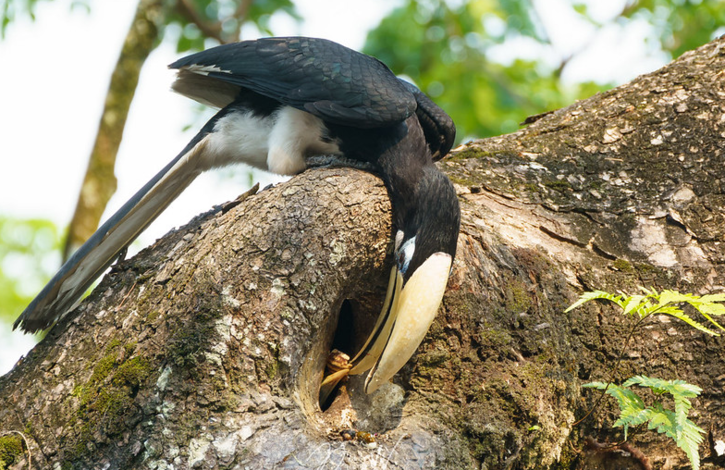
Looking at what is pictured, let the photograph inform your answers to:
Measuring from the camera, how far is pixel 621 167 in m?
3.25

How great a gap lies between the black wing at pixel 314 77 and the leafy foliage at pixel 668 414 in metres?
1.59

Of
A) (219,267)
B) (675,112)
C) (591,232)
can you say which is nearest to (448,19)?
(675,112)

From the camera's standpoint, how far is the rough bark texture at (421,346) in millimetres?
2137

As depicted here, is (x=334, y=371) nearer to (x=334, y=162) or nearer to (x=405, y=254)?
(x=405, y=254)

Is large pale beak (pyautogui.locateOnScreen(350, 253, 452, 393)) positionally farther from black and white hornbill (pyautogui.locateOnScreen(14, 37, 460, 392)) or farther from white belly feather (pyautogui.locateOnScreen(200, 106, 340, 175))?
white belly feather (pyautogui.locateOnScreen(200, 106, 340, 175))

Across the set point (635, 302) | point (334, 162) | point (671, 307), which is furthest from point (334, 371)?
point (671, 307)

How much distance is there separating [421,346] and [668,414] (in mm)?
933

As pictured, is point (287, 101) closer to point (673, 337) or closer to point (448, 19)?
point (673, 337)

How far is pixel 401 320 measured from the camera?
2420mm

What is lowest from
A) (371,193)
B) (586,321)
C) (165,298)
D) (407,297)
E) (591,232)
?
(165,298)

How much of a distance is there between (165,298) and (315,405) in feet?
2.34

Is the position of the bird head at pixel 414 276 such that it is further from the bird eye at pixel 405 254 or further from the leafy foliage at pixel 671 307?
the leafy foliage at pixel 671 307

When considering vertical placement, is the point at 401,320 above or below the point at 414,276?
below

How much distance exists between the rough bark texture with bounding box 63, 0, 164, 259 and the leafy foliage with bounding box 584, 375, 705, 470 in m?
3.91
